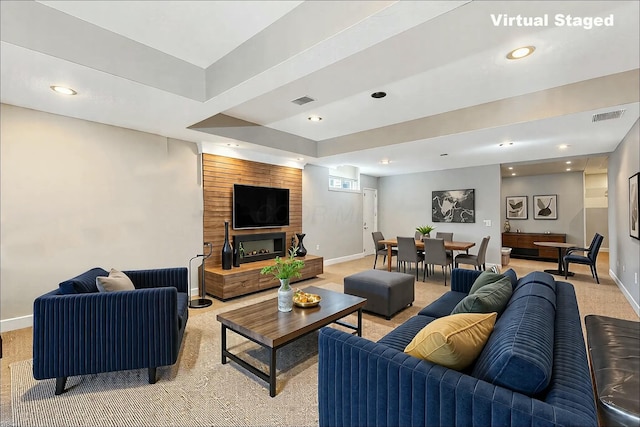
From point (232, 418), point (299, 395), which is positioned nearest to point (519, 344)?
point (299, 395)

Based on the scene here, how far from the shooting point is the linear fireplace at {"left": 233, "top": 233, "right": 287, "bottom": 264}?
5180mm

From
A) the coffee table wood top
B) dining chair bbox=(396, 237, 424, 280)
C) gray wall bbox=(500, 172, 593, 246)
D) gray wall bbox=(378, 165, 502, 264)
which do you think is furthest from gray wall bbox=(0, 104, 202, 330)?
gray wall bbox=(500, 172, 593, 246)

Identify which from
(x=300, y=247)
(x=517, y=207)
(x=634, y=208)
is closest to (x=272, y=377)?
(x=300, y=247)

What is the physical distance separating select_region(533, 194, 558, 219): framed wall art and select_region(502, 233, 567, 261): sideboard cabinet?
0.57 m

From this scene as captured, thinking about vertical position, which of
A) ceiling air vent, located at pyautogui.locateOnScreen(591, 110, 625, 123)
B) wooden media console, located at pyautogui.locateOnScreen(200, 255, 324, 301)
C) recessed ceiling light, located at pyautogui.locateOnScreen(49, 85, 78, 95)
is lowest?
wooden media console, located at pyautogui.locateOnScreen(200, 255, 324, 301)

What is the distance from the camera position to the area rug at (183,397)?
186cm

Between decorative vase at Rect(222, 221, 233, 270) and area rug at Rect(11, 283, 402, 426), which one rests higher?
decorative vase at Rect(222, 221, 233, 270)

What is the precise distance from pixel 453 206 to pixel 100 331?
7309 millimetres

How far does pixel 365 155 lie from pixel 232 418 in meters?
4.73

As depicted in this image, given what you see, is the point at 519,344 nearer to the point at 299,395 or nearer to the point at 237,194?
the point at 299,395

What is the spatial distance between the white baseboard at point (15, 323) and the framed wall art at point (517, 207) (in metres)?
10.6

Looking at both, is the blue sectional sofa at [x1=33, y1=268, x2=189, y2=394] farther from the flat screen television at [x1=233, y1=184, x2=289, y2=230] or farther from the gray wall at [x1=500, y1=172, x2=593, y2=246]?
the gray wall at [x1=500, y1=172, x2=593, y2=246]

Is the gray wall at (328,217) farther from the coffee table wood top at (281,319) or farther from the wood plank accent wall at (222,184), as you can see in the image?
the coffee table wood top at (281,319)

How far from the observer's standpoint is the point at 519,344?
1113 millimetres
